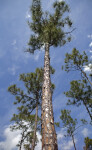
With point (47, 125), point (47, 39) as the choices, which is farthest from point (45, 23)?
point (47, 125)

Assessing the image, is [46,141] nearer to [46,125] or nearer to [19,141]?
[46,125]

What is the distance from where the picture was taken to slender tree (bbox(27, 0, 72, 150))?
2.21m

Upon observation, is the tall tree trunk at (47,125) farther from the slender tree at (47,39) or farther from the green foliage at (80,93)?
the green foliage at (80,93)

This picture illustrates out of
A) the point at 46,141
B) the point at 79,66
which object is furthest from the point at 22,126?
the point at 46,141

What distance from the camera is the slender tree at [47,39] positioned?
2209mm

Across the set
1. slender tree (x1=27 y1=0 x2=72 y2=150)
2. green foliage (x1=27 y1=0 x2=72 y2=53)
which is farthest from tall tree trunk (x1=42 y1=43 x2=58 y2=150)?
green foliage (x1=27 y1=0 x2=72 y2=53)

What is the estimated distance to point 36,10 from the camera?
884 centimetres

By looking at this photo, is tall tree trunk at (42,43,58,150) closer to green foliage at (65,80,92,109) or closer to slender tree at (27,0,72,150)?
slender tree at (27,0,72,150)

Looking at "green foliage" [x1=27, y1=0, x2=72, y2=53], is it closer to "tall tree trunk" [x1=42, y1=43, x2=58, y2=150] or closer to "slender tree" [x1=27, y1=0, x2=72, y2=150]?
"slender tree" [x1=27, y1=0, x2=72, y2=150]

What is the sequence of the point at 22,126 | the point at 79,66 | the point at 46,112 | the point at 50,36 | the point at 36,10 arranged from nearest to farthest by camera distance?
1. the point at 46,112
2. the point at 50,36
3. the point at 36,10
4. the point at 79,66
5. the point at 22,126

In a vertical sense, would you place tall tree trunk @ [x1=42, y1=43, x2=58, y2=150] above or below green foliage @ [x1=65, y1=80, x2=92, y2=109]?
below

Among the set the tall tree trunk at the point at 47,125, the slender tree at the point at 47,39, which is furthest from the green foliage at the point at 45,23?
the tall tree trunk at the point at 47,125

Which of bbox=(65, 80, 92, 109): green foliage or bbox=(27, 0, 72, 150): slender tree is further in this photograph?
bbox=(65, 80, 92, 109): green foliage

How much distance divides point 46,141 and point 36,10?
392 inches
